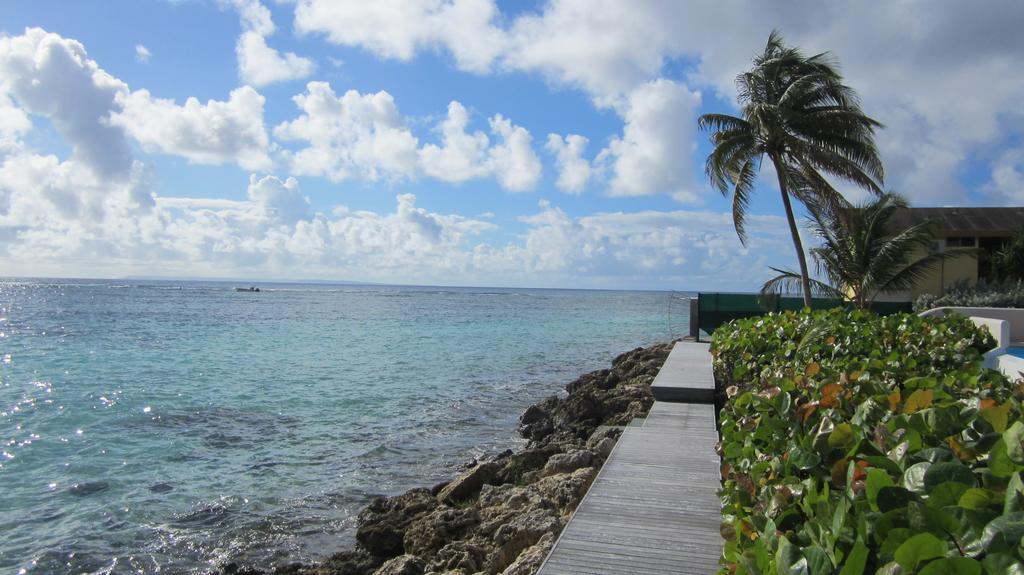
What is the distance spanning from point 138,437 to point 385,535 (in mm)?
Result: 8316

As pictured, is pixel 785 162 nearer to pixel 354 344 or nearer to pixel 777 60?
pixel 777 60

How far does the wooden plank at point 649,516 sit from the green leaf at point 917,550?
110 inches

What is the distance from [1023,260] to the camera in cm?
2317

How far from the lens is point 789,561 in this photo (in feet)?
5.83

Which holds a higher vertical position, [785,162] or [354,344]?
[785,162]

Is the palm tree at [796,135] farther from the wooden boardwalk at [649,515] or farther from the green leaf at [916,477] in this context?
the green leaf at [916,477]

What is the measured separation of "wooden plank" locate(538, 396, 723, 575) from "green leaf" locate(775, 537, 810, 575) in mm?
2416

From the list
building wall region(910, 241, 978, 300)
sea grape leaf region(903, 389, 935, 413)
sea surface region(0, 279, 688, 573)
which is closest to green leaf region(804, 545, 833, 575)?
sea grape leaf region(903, 389, 935, 413)

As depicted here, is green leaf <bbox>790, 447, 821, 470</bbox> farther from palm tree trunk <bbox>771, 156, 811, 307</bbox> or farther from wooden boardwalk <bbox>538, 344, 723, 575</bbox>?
palm tree trunk <bbox>771, 156, 811, 307</bbox>

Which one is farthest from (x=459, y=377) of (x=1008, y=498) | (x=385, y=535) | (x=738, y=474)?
(x=1008, y=498)

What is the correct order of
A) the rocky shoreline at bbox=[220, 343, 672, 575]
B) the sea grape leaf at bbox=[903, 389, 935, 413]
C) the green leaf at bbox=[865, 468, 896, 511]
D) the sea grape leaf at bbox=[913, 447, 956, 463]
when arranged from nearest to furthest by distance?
the green leaf at bbox=[865, 468, 896, 511], the sea grape leaf at bbox=[913, 447, 956, 463], the sea grape leaf at bbox=[903, 389, 935, 413], the rocky shoreline at bbox=[220, 343, 672, 575]

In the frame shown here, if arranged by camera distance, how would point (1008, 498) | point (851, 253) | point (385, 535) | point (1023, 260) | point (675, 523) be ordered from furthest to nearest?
point (1023, 260), point (851, 253), point (385, 535), point (675, 523), point (1008, 498)

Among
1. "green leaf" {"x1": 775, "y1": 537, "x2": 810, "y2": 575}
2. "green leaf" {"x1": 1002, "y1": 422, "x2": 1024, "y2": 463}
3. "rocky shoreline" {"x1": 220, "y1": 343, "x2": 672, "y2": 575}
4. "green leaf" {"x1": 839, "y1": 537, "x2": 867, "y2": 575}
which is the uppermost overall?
"green leaf" {"x1": 1002, "y1": 422, "x2": 1024, "y2": 463}

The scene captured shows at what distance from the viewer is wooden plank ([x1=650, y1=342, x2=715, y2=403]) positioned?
31.0ft
